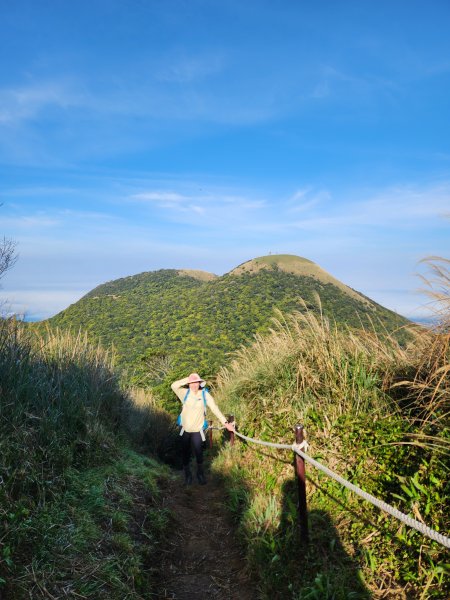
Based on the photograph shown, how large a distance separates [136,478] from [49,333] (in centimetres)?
339

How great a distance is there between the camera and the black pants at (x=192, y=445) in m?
7.11

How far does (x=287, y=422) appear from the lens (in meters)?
5.79

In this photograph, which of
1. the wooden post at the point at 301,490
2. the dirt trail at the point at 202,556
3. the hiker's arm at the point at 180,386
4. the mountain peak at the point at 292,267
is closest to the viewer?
the wooden post at the point at 301,490

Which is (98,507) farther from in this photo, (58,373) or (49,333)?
(49,333)

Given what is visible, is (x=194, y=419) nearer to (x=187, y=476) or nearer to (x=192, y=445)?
(x=192, y=445)

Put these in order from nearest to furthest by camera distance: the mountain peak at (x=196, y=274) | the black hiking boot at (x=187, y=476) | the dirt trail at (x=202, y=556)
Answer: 1. the dirt trail at (x=202, y=556)
2. the black hiking boot at (x=187, y=476)
3. the mountain peak at (x=196, y=274)

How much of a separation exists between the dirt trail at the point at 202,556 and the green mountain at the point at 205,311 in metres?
19.3

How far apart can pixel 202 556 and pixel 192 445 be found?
278 cm

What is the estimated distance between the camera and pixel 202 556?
4.55 metres

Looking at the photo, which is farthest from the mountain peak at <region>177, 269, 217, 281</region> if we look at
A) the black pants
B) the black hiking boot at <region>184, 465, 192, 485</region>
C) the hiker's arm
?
the black hiking boot at <region>184, 465, 192, 485</region>

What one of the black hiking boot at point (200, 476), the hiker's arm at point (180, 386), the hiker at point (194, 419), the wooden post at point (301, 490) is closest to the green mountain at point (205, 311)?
the hiker's arm at point (180, 386)

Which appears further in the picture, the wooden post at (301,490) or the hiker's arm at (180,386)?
the hiker's arm at (180,386)

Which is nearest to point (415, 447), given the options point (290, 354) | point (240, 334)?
point (290, 354)

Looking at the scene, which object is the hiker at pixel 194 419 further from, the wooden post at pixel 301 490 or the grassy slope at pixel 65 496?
the wooden post at pixel 301 490
